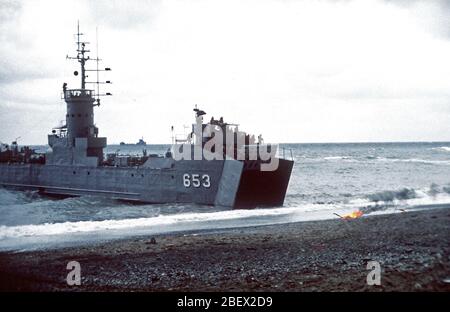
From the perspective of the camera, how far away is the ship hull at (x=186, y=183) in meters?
26.0

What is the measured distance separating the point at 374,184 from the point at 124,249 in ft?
115

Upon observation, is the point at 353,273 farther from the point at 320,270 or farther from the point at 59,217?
the point at 59,217

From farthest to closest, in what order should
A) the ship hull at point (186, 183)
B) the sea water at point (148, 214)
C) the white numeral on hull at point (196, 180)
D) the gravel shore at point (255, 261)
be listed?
the white numeral on hull at point (196, 180) < the ship hull at point (186, 183) < the sea water at point (148, 214) < the gravel shore at point (255, 261)

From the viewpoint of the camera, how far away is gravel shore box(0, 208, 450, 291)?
10242 millimetres

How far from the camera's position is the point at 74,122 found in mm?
37688

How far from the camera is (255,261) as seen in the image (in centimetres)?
1259

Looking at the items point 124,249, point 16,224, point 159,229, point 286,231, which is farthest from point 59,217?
point 286,231

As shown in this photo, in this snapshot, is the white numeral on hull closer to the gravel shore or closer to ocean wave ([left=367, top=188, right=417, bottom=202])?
the gravel shore

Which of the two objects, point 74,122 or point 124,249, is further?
point 74,122

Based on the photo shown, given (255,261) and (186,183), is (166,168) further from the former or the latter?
(255,261)

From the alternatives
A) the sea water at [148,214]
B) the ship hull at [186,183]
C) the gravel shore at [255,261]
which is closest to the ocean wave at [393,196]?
the sea water at [148,214]

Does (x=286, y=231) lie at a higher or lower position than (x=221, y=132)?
lower

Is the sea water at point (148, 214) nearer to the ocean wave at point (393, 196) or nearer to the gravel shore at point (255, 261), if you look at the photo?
the ocean wave at point (393, 196)

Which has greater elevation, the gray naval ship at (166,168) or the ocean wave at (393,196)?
the gray naval ship at (166,168)
